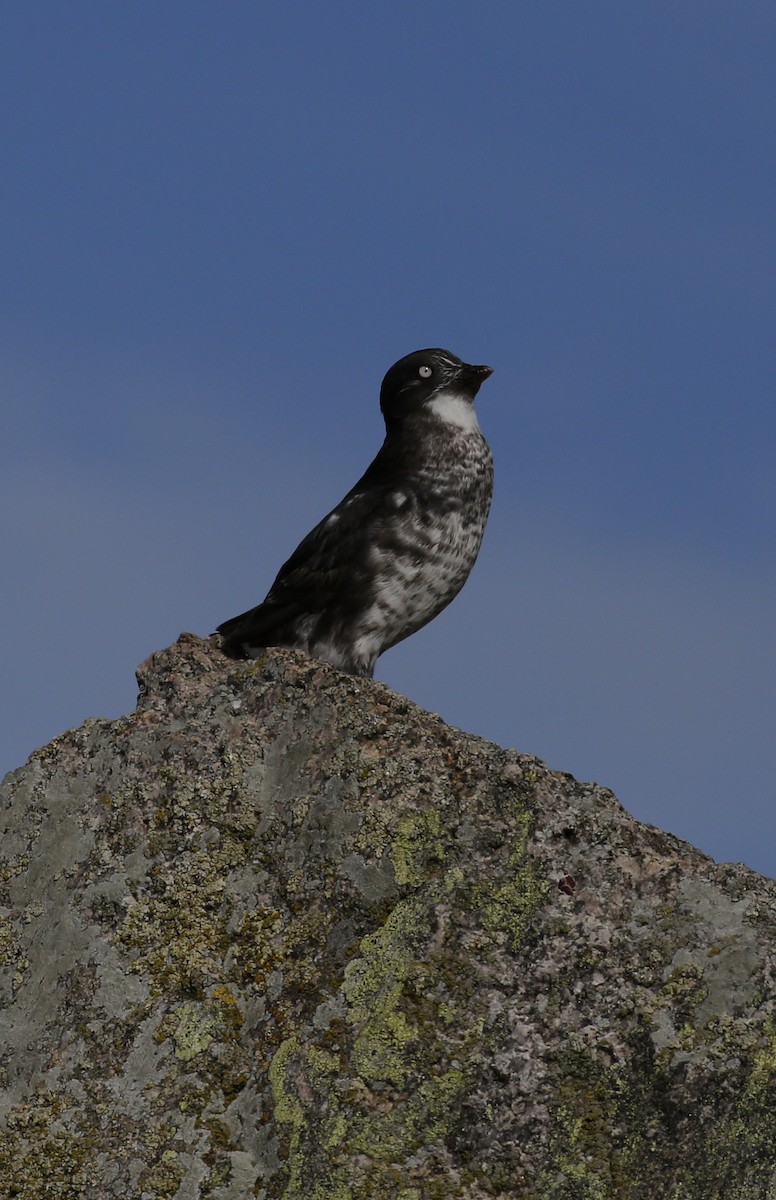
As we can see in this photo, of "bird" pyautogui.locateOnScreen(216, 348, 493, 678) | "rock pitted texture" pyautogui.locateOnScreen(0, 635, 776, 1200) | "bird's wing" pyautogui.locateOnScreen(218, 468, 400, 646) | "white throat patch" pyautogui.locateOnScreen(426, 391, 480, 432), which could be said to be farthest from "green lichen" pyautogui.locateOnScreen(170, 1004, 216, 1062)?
"white throat patch" pyautogui.locateOnScreen(426, 391, 480, 432)

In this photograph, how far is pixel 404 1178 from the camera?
12.5ft

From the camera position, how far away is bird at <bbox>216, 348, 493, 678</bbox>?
824 cm

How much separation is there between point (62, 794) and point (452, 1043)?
73.5 inches

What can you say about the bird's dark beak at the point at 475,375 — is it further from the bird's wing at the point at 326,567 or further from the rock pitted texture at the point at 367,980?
the rock pitted texture at the point at 367,980

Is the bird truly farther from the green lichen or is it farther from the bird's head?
the green lichen

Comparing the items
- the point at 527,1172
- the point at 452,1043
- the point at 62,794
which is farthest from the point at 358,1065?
the point at 62,794

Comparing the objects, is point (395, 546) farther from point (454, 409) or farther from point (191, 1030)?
point (191, 1030)

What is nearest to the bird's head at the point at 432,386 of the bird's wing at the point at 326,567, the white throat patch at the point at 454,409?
the white throat patch at the point at 454,409

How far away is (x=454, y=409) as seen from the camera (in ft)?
29.7

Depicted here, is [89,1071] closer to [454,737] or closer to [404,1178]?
[404,1178]

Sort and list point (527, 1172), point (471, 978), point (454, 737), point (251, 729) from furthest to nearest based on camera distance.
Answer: point (251, 729) < point (454, 737) < point (471, 978) < point (527, 1172)

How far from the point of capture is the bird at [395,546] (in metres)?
8.24

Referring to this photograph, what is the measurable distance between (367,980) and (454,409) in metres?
5.42

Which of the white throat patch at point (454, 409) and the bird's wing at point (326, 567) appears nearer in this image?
the bird's wing at point (326, 567)
